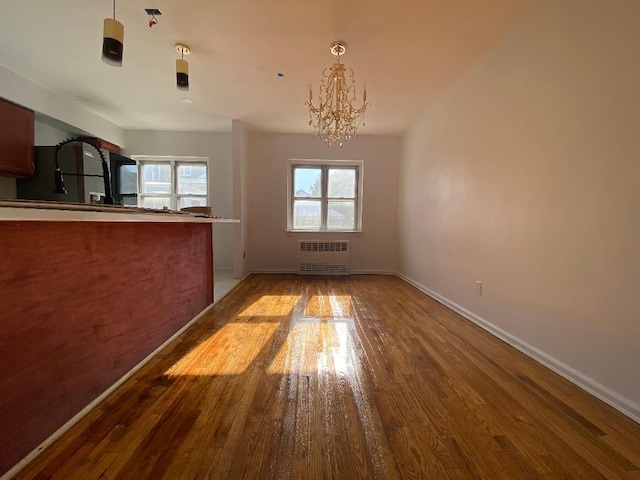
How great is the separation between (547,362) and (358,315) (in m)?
1.56

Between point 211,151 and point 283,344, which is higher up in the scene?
point 211,151

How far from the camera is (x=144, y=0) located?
2.05 m

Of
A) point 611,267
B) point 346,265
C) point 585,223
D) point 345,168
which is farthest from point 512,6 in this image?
point 346,265

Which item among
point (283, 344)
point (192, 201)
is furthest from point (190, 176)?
point (283, 344)

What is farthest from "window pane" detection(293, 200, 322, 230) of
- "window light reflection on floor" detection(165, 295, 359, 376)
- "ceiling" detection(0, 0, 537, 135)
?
"window light reflection on floor" detection(165, 295, 359, 376)

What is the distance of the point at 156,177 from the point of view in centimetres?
531

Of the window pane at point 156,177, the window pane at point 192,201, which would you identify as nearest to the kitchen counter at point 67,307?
the window pane at point 192,201

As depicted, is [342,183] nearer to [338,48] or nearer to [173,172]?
[338,48]

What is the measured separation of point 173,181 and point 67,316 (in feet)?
15.2

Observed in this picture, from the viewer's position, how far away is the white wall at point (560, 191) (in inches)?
57.9

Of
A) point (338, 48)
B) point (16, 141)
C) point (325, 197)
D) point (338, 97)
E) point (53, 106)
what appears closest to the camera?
point (338, 48)

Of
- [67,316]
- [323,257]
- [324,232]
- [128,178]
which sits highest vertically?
[128,178]

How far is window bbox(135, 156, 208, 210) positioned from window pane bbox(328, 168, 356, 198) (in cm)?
245

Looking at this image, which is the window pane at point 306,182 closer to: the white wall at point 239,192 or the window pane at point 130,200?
the white wall at point 239,192
